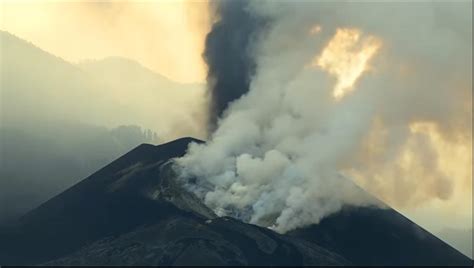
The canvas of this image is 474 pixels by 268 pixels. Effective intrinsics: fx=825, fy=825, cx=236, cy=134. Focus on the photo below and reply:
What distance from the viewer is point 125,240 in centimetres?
17912

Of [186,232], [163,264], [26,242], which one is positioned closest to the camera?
[163,264]

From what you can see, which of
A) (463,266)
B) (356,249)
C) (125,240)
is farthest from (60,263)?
(463,266)

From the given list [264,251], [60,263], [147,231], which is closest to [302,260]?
[264,251]

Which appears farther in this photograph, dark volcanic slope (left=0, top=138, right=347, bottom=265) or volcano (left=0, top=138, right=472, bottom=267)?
volcano (left=0, top=138, right=472, bottom=267)

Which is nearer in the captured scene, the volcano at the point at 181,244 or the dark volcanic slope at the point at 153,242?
the dark volcanic slope at the point at 153,242

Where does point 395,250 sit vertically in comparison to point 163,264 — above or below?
above

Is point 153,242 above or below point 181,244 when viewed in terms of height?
above

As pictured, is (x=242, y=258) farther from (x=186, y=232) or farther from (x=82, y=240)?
(x=82, y=240)

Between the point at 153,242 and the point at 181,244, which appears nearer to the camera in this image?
the point at 181,244

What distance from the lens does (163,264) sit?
162625mm

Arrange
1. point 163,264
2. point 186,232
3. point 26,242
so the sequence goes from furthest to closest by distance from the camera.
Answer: point 26,242, point 186,232, point 163,264

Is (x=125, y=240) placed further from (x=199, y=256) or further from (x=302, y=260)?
(x=302, y=260)

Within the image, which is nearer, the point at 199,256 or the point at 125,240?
the point at 199,256

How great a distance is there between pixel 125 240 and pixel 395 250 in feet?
208
